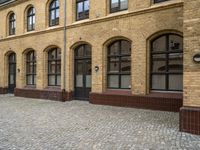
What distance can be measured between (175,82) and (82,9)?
7308 mm

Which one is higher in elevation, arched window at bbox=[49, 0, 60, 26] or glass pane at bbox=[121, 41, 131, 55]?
arched window at bbox=[49, 0, 60, 26]

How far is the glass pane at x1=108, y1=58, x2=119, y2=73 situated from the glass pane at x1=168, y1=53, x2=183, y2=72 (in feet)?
9.77

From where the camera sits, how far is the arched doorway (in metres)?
15.5

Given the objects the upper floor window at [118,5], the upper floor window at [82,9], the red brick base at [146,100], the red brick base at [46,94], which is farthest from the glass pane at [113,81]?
the upper floor window at [82,9]

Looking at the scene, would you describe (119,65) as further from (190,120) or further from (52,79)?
(190,120)

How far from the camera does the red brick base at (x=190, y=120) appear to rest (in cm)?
740

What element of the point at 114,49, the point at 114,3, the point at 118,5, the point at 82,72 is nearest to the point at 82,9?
the point at 114,3

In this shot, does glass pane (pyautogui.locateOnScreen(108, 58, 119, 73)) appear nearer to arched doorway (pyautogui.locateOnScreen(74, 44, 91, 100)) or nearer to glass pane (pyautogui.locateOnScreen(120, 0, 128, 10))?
arched doorway (pyautogui.locateOnScreen(74, 44, 91, 100))

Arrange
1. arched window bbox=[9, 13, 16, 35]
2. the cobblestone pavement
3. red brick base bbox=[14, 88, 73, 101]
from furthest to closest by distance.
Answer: arched window bbox=[9, 13, 16, 35], red brick base bbox=[14, 88, 73, 101], the cobblestone pavement

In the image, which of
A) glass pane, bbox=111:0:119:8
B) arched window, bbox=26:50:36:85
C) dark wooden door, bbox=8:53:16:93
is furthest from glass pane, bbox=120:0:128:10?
dark wooden door, bbox=8:53:16:93

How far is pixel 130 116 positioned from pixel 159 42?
3.97 m

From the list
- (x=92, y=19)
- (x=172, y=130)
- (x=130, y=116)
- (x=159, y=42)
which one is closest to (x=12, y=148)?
(x=172, y=130)

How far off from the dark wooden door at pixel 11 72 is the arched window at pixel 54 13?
5.75 m

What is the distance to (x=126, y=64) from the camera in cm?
1343
